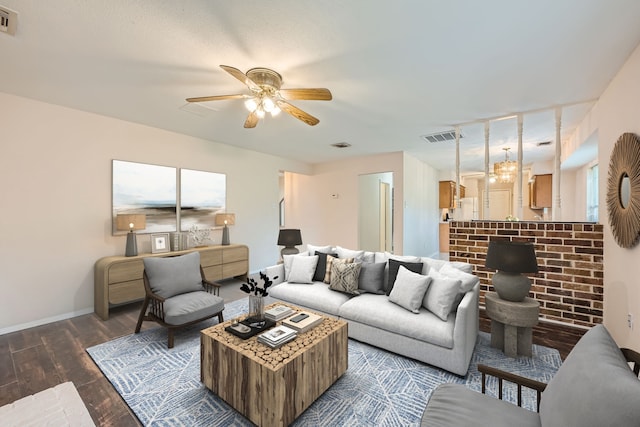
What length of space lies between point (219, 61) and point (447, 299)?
3.00 meters

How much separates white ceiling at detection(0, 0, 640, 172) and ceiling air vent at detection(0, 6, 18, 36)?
41 millimetres

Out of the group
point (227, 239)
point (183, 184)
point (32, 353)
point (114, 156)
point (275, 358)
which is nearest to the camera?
point (275, 358)

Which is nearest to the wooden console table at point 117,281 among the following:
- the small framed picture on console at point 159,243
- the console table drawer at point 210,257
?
the small framed picture on console at point 159,243

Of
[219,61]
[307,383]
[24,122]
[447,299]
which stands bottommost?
[307,383]

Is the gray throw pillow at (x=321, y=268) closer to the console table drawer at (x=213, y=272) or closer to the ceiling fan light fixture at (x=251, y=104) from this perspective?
the console table drawer at (x=213, y=272)

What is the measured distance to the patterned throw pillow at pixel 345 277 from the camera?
10.3 feet

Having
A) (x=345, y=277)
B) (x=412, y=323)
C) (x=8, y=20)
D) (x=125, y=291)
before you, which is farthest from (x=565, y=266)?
(x=8, y=20)

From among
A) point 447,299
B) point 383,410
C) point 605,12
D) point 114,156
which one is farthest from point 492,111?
point 114,156

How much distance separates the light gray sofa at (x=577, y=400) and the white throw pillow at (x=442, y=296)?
39.4 inches

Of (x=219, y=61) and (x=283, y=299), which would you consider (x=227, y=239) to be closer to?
(x=283, y=299)

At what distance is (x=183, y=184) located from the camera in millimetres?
4562

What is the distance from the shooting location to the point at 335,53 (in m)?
2.22

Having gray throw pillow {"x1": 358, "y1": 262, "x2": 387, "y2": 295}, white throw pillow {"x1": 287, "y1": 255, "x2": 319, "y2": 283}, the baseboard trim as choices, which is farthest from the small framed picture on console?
gray throw pillow {"x1": 358, "y1": 262, "x2": 387, "y2": 295}

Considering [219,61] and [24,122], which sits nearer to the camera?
[219,61]
